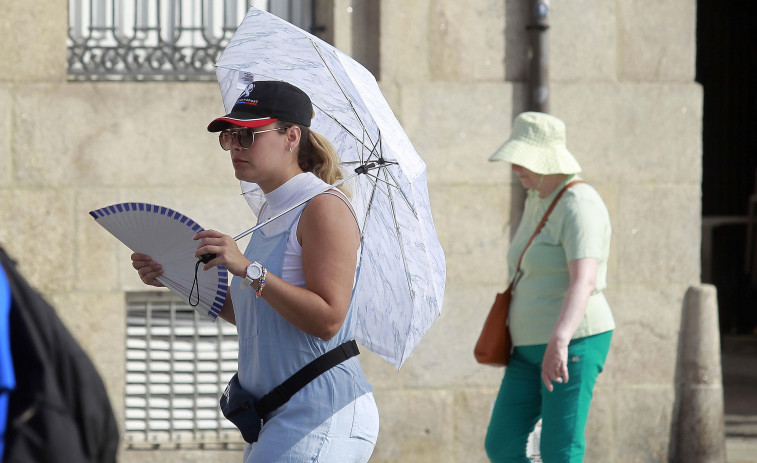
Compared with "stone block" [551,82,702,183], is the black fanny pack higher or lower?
lower

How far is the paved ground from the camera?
22.7ft

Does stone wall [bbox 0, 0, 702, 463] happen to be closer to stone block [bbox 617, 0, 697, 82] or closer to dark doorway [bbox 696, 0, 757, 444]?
stone block [bbox 617, 0, 697, 82]

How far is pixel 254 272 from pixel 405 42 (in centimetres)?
375

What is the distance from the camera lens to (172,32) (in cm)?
662

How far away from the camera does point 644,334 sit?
654cm

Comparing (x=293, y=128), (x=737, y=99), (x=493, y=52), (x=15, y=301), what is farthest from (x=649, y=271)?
(x=737, y=99)

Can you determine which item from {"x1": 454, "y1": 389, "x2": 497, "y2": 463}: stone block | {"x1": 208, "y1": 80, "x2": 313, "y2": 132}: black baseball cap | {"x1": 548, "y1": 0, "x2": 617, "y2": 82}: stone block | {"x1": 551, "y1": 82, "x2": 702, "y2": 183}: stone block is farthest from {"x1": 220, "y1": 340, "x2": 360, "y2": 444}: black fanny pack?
{"x1": 548, "y1": 0, "x2": 617, "y2": 82}: stone block

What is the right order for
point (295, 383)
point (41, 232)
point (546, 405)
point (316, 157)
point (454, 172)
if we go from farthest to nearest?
1. point (454, 172)
2. point (41, 232)
3. point (546, 405)
4. point (316, 157)
5. point (295, 383)

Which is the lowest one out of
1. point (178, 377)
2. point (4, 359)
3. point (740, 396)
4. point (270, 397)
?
point (740, 396)

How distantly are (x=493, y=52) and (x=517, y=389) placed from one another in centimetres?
Result: 259

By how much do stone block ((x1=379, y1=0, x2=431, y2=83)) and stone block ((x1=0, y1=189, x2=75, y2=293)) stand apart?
1.95 metres

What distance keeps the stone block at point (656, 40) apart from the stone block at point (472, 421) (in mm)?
2042

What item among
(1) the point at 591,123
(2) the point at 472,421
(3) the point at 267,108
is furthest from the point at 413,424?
(3) the point at 267,108

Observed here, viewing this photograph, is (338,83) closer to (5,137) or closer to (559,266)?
(559,266)
